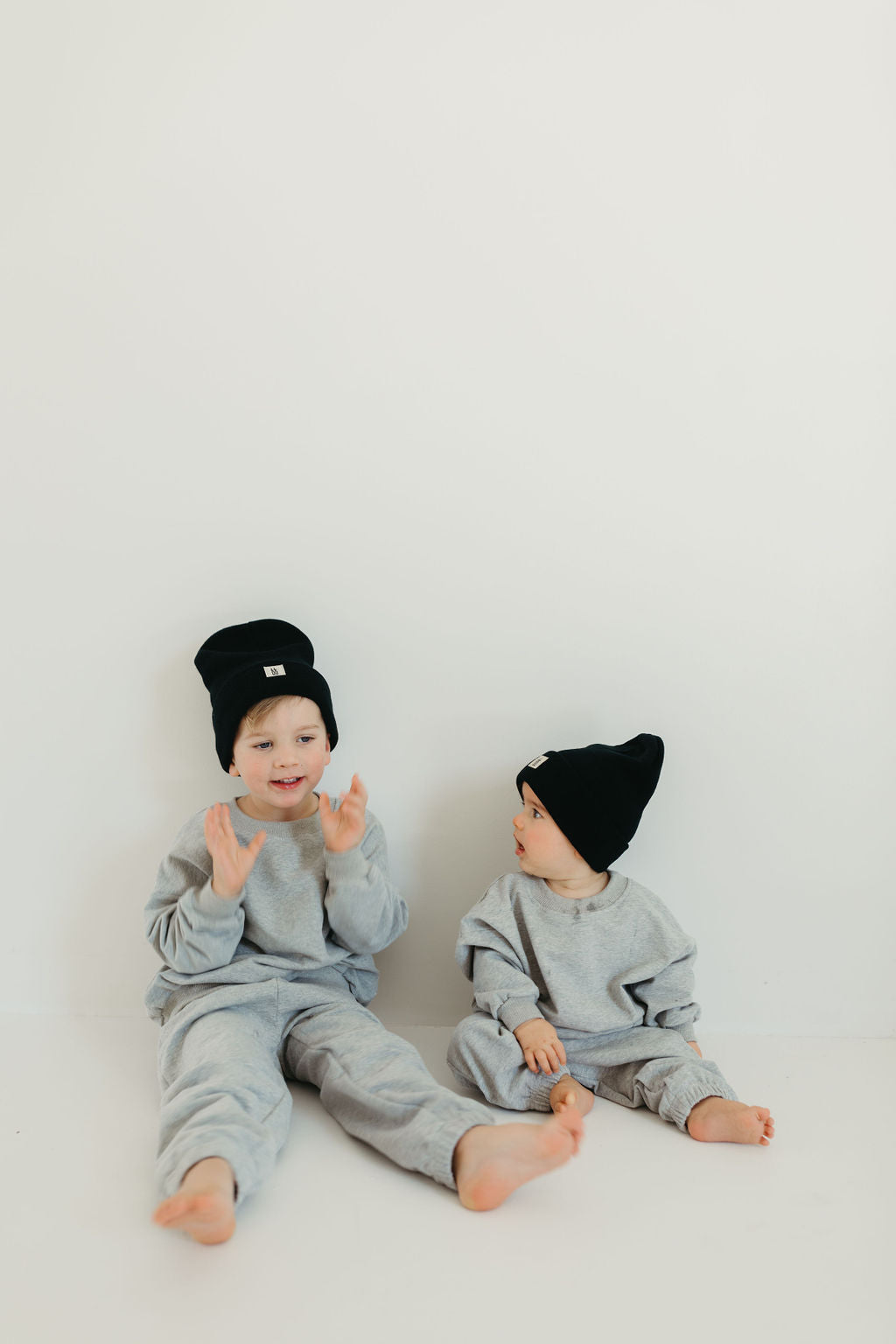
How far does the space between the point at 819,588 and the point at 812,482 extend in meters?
0.16

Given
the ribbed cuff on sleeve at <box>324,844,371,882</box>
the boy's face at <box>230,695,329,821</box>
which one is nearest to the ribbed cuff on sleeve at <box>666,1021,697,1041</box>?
the ribbed cuff on sleeve at <box>324,844,371,882</box>

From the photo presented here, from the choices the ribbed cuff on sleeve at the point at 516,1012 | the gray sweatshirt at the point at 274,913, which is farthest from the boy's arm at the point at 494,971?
the gray sweatshirt at the point at 274,913

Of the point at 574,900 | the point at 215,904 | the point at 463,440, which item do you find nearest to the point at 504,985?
the point at 574,900

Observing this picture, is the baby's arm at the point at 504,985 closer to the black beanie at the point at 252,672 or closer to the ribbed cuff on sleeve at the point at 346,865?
the ribbed cuff on sleeve at the point at 346,865

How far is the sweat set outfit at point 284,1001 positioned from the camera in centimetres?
113

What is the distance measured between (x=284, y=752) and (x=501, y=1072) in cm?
51

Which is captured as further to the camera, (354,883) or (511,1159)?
(354,883)

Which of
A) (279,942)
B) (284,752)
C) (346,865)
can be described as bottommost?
(279,942)

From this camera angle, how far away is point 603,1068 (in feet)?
4.55

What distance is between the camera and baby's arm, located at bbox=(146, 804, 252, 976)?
1.32 meters

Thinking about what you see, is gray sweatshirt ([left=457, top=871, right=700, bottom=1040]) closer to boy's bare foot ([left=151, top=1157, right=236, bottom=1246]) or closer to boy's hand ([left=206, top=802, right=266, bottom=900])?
boy's hand ([left=206, top=802, right=266, bottom=900])

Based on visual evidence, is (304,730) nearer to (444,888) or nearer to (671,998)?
(444,888)

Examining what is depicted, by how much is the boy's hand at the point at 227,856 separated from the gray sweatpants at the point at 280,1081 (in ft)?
0.50

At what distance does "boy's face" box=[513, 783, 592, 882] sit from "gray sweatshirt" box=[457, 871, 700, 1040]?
4 cm
